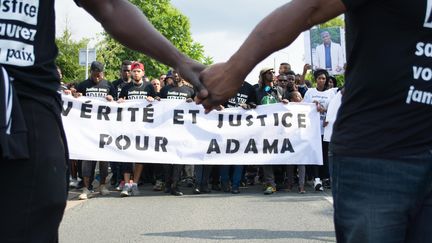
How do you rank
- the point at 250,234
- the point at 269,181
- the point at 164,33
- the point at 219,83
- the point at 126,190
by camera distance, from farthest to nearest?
the point at 164,33 → the point at 269,181 → the point at 126,190 → the point at 250,234 → the point at 219,83

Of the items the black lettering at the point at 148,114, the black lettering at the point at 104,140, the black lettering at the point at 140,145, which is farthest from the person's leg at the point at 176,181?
the black lettering at the point at 104,140

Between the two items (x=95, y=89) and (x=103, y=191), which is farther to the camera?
(x=95, y=89)

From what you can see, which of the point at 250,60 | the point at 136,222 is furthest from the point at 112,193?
the point at 250,60

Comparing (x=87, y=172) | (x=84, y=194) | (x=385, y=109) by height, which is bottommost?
(x=84, y=194)

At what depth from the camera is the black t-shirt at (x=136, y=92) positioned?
10.5 meters

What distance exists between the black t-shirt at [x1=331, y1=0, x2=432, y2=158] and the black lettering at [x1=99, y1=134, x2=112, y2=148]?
8360mm

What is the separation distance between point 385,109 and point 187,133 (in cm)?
847

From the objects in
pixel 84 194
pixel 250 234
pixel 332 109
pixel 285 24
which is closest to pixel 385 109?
pixel 285 24

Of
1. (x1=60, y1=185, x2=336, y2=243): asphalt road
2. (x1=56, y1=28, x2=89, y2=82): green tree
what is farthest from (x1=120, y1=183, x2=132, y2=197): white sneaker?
(x1=56, y1=28, x2=89, y2=82): green tree

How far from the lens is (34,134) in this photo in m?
1.70

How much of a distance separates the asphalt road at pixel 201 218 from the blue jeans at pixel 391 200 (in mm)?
4010

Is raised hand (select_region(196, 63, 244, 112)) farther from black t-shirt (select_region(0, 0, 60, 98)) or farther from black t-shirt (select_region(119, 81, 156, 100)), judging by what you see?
black t-shirt (select_region(119, 81, 156, 100))

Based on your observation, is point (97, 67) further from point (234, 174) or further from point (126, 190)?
point (234, 174)

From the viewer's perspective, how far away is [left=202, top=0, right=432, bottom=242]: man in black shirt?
2.02 m
